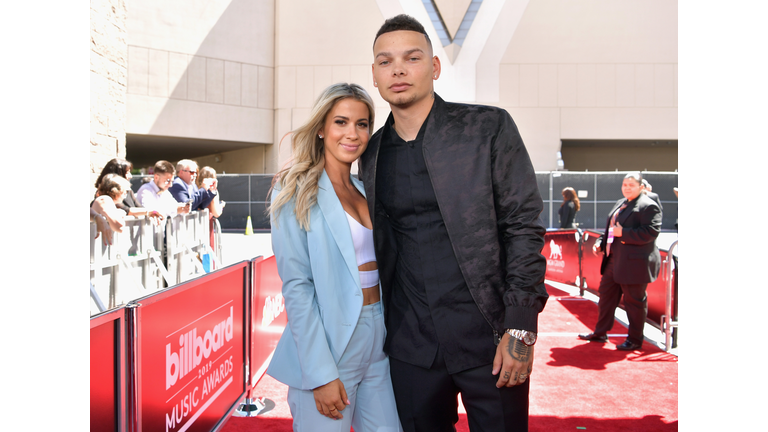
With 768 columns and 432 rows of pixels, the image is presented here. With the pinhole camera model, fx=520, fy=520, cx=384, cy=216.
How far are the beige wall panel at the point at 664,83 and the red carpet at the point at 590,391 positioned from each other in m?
25.8

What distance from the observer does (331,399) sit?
202 cm

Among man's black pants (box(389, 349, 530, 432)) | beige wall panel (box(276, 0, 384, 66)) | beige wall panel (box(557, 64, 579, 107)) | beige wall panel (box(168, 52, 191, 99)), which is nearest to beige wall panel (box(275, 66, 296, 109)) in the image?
beige wall panel (box(276, 0, 384, 66))

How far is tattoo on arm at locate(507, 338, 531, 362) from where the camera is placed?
6.18 feet

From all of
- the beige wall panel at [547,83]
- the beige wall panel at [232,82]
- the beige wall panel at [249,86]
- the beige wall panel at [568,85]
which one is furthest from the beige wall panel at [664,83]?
the beige wall panel at [232,82]

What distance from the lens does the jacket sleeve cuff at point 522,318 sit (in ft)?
6.09

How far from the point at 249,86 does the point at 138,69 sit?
18.4 feet

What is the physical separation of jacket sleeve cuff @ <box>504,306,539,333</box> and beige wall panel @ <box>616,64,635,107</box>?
30.0 meters

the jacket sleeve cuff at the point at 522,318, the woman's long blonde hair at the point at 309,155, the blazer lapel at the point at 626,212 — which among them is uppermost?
the woman's long blonde hair at the point at 309,155

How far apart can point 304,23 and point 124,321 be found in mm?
28491

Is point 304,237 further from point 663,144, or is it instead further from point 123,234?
point 663,144

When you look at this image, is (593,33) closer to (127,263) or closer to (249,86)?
(249,86)

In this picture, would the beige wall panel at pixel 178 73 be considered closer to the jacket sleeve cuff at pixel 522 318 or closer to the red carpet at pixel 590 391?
the red carpet at pixel 590 391
